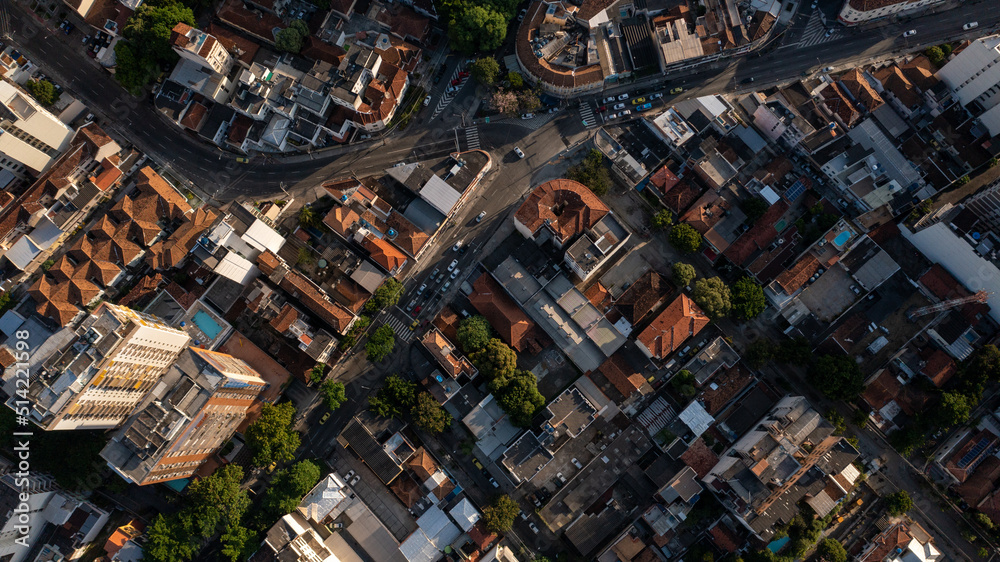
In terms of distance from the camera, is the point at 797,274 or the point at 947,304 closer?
the point at 947,304

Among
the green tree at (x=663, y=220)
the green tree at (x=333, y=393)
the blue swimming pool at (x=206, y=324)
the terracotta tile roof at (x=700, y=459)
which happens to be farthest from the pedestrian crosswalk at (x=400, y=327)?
the terracotta tile roof at (x=700, y=459)

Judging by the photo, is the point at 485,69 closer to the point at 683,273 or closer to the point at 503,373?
the point at 683,273

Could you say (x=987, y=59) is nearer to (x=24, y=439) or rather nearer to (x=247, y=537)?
(x=247, y=537)

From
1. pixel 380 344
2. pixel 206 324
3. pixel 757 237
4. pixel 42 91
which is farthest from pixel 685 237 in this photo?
pixel 42 91

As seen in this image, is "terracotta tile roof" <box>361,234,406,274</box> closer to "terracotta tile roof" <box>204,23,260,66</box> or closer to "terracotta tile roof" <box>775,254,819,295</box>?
"terracotta tile roof" <box>204,23,260,66</box>

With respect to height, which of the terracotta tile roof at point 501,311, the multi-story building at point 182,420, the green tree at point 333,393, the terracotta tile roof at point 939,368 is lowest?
the multi-story building at point 182,420

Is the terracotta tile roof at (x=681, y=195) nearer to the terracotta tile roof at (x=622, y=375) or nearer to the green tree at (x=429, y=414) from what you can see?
the terracotta tile roof at (x=622, y=375)
